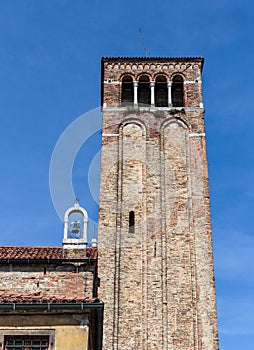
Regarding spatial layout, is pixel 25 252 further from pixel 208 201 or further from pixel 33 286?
pixel 208 201

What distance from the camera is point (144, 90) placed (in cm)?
2873

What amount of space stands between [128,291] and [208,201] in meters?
4.99

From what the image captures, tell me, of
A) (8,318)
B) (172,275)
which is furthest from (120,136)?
(8,318)

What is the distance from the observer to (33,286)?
57.6ft

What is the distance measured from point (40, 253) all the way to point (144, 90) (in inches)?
478

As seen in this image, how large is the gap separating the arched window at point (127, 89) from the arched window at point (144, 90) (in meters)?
0.38

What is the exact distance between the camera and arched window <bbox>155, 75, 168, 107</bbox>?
28.2 metres

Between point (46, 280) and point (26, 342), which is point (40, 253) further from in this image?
point (26, 342)

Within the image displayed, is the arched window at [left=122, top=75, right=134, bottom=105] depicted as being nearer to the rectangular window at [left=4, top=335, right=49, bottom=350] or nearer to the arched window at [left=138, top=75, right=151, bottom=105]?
the arched window at [left=138, top=75, right=151, bottom=105]

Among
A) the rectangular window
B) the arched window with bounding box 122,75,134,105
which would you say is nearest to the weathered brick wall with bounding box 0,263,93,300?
the rectangular window

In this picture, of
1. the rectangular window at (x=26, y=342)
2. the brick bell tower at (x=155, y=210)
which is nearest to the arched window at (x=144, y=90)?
the brick bell tower at (x=155, y=210)

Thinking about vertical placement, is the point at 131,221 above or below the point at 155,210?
below

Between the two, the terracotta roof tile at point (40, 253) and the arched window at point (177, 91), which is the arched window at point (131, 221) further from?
the arched window at point (177, 91)

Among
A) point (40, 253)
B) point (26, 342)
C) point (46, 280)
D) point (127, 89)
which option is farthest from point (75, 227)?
point (127, 89)
